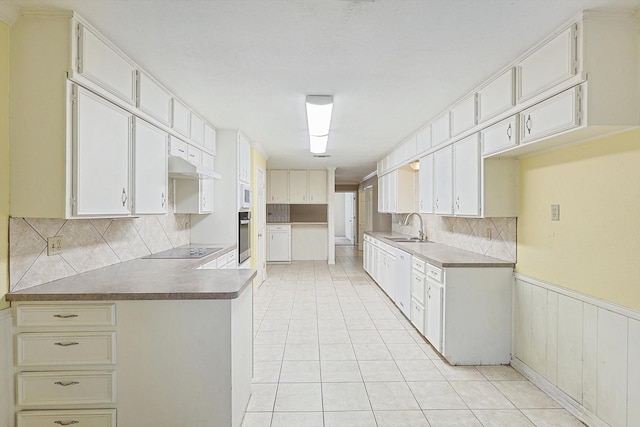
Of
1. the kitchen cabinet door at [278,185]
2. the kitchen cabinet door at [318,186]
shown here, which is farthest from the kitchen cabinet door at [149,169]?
the kitchen cabinet door at [318,186]

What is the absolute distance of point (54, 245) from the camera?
7.11 feet

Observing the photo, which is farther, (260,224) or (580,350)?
(260,224)

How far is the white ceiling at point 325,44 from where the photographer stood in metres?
1.77

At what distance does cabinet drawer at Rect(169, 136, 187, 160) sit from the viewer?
10.3ft

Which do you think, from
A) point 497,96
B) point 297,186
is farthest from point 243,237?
point 297,186

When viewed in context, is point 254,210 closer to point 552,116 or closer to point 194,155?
point 194,155

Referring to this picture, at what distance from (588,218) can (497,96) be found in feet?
3.54

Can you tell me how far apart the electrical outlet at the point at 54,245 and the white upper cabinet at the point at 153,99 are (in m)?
1.07

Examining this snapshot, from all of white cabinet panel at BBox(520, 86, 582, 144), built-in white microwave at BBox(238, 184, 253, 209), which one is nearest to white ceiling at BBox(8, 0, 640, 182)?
white cabinet panel at BBox(520, 86, 582, 144)

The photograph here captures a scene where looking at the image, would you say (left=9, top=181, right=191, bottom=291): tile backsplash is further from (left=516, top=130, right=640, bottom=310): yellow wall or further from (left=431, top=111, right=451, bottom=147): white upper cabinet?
(left=516, top=130, right=640, bottom=310): yellow wall

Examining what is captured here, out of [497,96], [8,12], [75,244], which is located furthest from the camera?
[497,96]

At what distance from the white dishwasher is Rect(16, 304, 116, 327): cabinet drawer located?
3.09 meters

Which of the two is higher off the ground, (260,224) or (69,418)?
(260,224)

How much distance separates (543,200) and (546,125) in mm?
741
